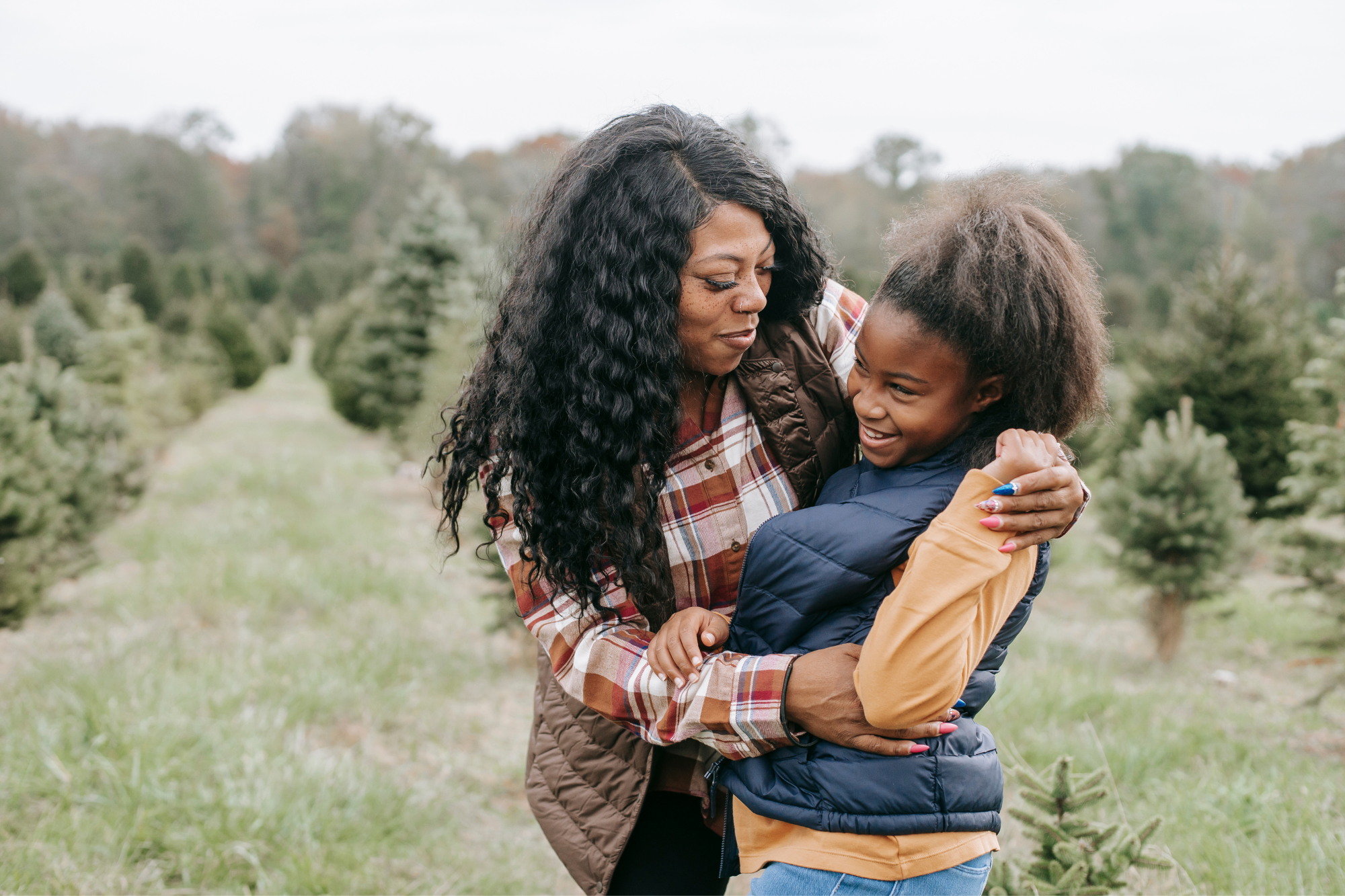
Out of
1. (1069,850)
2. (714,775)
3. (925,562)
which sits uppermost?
(925,562)

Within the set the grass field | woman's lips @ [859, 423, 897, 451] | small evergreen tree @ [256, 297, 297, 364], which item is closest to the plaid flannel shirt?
woman's lips @ [859, 423, 897, 451]

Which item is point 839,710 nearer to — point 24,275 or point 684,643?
point 684,643

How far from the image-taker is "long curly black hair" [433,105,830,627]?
172 cm

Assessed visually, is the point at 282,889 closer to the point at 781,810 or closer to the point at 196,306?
the point at 781,810

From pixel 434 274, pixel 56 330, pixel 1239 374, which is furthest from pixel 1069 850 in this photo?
pixel 56 330

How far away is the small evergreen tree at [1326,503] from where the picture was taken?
4.56 m

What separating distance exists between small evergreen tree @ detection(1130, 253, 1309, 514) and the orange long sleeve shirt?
26.3 feet

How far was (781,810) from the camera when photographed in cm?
150

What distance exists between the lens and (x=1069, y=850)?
219 centimetres

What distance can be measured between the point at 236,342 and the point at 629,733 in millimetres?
19299

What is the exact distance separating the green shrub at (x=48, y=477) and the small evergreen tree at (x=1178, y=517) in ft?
21.1

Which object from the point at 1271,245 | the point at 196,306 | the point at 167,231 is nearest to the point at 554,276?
the point at 196,306

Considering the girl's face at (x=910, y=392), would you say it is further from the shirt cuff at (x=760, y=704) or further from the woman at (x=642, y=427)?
the shirt cuff at (x=760, y=704)

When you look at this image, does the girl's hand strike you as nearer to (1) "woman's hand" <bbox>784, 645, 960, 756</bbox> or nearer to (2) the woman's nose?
(1) "woman's hand" <bbox>784, 645, 960, 756</bbox>
